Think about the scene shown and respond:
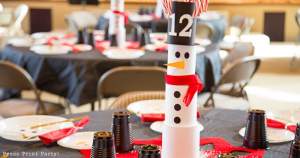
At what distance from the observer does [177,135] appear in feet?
4.78

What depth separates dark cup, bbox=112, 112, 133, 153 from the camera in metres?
1.69

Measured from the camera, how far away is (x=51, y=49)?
153 inches

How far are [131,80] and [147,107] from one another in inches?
42.1

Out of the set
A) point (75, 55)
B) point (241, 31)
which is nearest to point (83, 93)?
point (75, 55)

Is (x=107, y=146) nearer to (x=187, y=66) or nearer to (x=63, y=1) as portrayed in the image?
(x=187, y=66)

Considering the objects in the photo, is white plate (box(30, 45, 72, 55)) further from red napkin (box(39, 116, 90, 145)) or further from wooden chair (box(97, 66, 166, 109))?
red napkin (box(39, 116, 90, 145))

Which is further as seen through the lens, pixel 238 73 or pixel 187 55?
pixel 238 73

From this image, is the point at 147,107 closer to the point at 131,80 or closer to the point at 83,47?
the point at 131,80

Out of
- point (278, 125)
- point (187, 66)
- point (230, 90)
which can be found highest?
point (187, 66)

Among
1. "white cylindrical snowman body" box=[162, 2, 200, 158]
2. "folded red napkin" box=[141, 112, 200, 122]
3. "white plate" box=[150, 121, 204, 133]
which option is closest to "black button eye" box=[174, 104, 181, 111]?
"white cylindrical snowman body" box=[162, 2, 200, 158]

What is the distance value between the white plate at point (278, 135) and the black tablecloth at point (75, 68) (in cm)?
169

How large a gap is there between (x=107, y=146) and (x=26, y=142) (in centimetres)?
51

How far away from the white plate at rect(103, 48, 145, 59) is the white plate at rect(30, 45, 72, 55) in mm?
298

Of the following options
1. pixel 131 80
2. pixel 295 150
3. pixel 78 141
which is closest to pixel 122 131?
pixel 78 141
